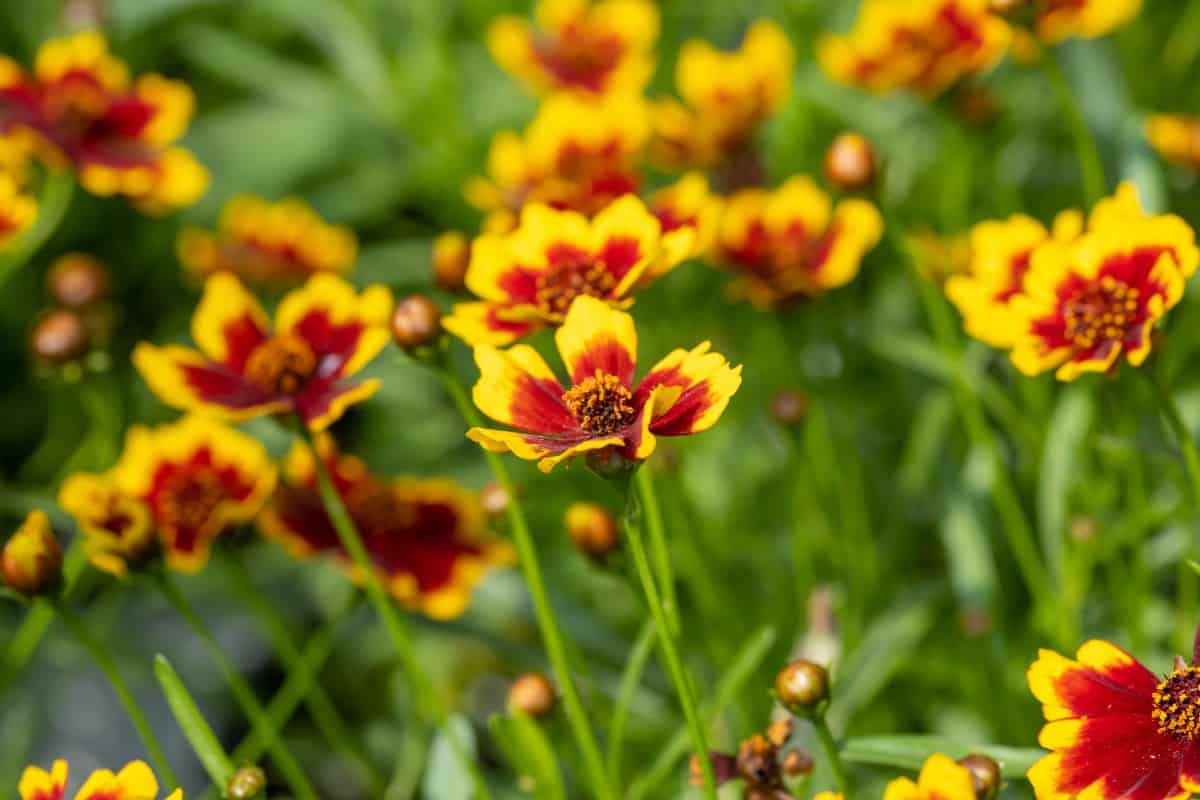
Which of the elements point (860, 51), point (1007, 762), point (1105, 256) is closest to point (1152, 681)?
point (1007, 762)

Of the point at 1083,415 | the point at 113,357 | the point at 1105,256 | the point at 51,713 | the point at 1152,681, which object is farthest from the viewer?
the point at 113,357

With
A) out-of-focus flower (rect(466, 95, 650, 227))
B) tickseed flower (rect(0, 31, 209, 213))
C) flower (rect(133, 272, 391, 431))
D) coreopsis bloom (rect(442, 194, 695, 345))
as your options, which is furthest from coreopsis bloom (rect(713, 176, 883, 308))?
tickseed flower (rect(0, 31, 209, 213))

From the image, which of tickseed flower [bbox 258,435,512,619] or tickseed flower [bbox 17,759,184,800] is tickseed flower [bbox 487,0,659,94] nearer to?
tickseed flower [bbox 258,435,512,619]

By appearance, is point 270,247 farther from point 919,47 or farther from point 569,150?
point 919,47

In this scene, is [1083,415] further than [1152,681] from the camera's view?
Yes

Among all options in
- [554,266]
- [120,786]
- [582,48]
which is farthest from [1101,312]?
[582,48]

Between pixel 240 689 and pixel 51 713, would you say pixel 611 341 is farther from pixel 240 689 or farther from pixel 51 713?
pixel 51 713
